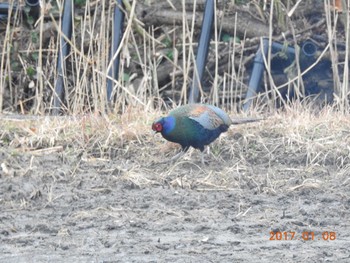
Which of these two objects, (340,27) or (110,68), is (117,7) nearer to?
(110,68)

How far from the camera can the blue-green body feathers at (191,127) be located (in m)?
6.56

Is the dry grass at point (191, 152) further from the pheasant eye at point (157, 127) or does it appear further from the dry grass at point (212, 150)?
the pheasant eye at point (157, 127)

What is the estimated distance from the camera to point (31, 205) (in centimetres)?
588

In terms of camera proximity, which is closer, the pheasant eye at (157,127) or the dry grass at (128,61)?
the pheasant eye at (157,127)

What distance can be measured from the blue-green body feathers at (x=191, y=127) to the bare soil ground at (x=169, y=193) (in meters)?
0.20

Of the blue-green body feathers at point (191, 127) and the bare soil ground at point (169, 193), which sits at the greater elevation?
the blue-green body feathers at point (191, 127)

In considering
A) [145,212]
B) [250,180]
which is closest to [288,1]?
[250,180]

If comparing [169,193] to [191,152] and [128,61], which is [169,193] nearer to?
[191,152]

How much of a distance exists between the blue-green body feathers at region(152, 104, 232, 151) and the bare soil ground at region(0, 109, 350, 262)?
20 cm
